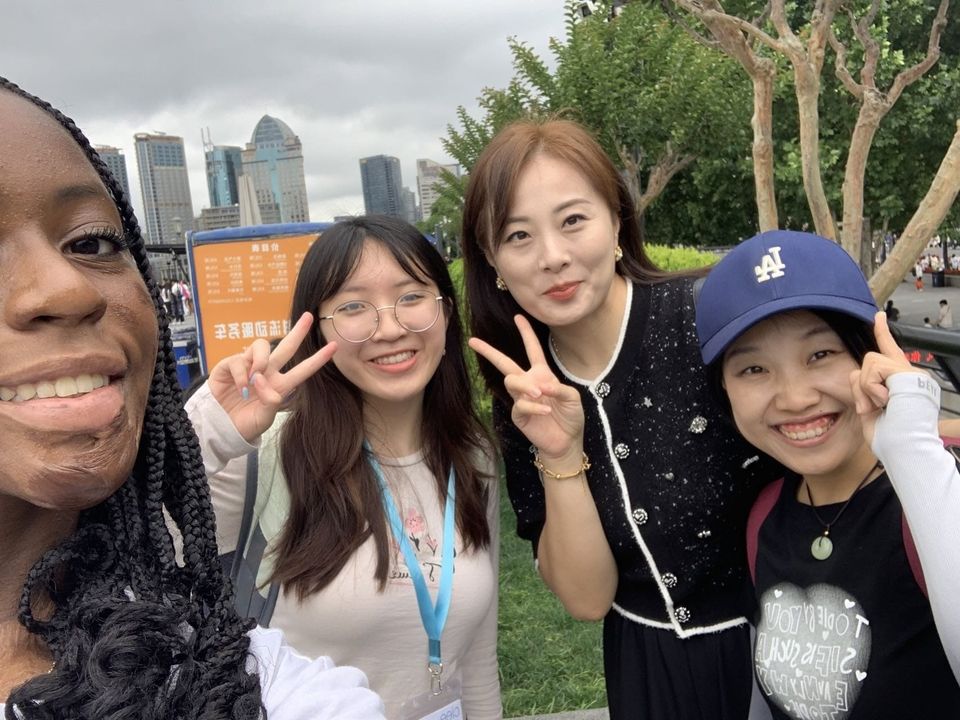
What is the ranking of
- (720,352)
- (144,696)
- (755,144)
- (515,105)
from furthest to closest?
(515,105) < (755,144) < (720,352) < (144,696)

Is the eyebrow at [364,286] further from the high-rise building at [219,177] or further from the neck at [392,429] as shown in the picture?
the high-rise building at [219,177]

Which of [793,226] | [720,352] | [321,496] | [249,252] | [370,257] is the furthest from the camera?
[793,226]

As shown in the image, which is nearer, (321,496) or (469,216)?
(321,496)

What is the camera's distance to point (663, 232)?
1775cm

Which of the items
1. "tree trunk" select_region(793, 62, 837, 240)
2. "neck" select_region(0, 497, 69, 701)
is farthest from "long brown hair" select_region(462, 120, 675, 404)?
"tree trunk" select_region(793, 62, 837, 240)

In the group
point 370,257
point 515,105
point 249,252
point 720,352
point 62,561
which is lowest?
point 62,561

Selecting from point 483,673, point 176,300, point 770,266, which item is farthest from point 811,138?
point 176,300

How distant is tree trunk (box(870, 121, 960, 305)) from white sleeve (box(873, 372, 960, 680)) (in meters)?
3.35

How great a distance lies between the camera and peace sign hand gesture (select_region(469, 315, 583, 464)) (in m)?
1.85

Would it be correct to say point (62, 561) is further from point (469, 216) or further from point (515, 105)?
point (515, 105)

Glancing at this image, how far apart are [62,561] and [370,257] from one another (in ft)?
4.32

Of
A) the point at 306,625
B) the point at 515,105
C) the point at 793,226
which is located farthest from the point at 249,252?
the point at 793,226

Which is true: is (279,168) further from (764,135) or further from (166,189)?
(764,135)

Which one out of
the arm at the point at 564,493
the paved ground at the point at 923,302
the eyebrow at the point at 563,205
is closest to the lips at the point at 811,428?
the arm at the point at 564,493
